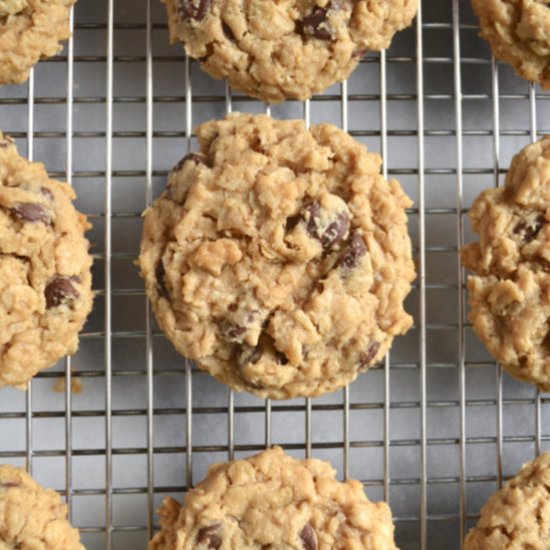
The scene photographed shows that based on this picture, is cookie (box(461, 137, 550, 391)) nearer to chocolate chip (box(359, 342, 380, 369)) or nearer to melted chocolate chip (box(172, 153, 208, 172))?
chocolate chip (box(359, 342, 380, 369))

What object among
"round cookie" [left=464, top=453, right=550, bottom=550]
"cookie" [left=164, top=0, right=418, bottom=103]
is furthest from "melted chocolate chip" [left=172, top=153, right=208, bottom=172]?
"round cookie" [left=464, top=453, right=550, bottom=550]

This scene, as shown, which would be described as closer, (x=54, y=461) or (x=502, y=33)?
(x=502, y=33)

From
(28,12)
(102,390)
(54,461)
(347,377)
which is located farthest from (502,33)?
(54,461)

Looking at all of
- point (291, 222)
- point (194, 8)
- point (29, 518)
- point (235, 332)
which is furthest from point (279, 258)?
point (29, 518)

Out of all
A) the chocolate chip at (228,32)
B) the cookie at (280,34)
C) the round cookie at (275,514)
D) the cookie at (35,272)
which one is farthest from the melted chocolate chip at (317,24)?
the round cookie at (275,514)

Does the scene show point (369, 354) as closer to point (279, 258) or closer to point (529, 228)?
point (279, 258)

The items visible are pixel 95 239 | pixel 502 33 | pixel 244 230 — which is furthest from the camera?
pixel 95 239

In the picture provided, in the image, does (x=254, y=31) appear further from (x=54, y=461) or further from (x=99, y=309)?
(x=54, y=461)
